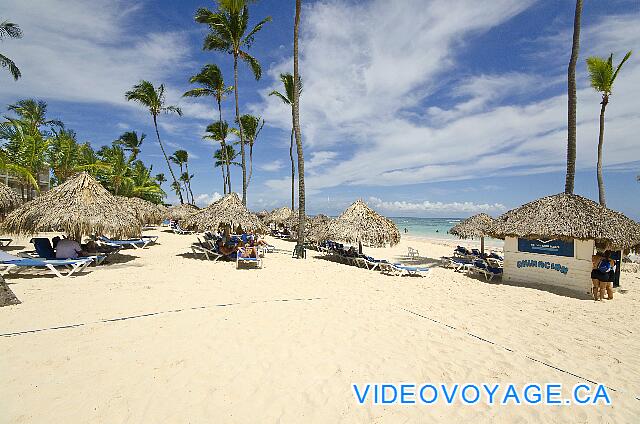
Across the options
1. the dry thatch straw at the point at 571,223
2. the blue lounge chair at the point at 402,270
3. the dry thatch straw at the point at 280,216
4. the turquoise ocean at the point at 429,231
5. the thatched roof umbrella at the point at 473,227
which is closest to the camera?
the dry thatch straw at the point at 571,223

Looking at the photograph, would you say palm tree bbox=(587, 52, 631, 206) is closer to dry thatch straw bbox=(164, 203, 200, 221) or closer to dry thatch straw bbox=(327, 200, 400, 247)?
dry thatch straw bbox=(327, 200, 400, 247)

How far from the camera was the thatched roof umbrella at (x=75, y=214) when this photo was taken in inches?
374

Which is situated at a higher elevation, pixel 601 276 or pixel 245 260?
pixel 601 276

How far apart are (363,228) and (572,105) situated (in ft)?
30.7

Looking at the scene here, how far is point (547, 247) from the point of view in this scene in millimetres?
9898

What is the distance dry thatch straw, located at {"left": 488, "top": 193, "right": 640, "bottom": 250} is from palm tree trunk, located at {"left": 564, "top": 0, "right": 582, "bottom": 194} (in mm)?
1586

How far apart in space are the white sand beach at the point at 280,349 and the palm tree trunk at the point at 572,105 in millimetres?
4958

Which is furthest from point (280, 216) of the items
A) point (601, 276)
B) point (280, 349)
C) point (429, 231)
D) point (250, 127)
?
point (429, 231)

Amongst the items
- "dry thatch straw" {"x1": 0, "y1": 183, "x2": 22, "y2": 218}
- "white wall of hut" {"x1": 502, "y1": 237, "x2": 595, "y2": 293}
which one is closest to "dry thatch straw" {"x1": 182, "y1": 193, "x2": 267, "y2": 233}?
"dry thatch straw" {"x1": 0, "y1": 183, "x2": 22, "y2": 218}

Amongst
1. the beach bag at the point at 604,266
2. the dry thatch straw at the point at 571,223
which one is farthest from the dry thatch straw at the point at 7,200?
the beach bag at the point at 604,266

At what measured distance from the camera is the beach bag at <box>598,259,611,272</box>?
8039mm

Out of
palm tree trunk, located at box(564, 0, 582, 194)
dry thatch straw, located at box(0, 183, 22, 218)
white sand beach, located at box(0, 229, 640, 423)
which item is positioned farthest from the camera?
dry thatch straw, located at box(0, 183, 22, 218)

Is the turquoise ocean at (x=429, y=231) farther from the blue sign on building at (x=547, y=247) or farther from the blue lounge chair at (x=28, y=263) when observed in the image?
the blue lounge chair at (x=28, y=263)

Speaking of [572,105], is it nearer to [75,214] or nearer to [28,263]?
[75,214]
